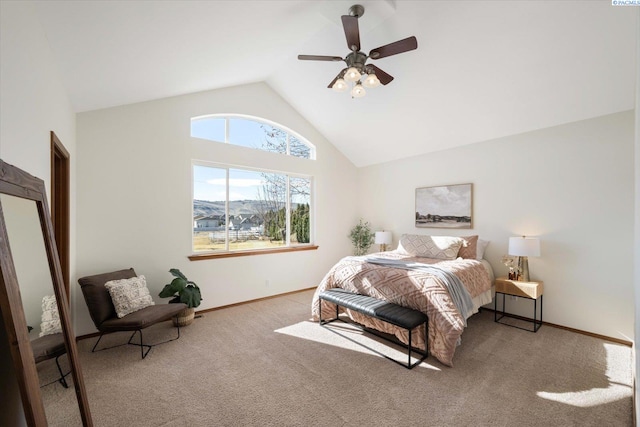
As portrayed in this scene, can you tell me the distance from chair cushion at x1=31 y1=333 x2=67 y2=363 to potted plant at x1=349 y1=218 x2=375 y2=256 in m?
4.74

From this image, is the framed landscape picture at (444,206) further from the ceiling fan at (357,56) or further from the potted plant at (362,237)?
the ceiling fan at (357,56)

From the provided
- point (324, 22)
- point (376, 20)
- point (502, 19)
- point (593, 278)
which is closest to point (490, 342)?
point (593, 278)

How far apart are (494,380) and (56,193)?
4.41 meters

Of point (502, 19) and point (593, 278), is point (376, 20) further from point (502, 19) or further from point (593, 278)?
point (593, 278)

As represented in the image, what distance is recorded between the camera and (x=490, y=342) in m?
3.05

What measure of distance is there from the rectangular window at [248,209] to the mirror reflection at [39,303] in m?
2.65

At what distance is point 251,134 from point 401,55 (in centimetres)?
257

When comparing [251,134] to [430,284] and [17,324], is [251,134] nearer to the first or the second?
[430,284]

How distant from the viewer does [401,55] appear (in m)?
3.27

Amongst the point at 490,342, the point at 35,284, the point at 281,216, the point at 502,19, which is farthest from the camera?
the point at 281,216

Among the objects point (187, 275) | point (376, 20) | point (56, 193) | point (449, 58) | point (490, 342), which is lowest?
point (490, 342)

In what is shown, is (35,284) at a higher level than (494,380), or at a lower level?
higher

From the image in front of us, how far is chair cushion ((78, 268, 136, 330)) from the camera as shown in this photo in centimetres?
275

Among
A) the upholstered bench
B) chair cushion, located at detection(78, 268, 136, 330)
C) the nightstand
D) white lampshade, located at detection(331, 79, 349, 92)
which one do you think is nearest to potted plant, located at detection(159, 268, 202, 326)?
chair cushion, located at detection(78, 268, 136, 330)
